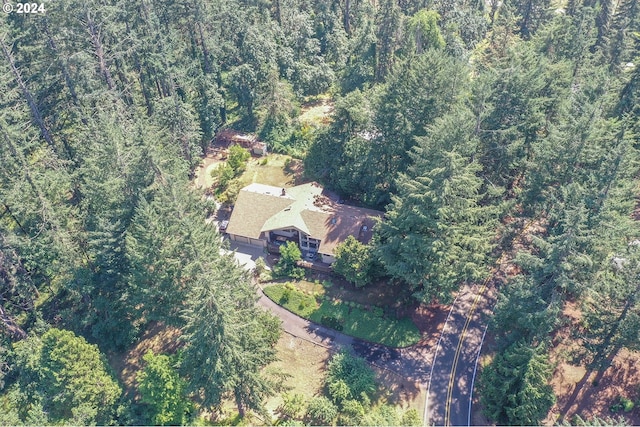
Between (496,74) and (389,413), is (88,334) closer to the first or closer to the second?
(389,413)

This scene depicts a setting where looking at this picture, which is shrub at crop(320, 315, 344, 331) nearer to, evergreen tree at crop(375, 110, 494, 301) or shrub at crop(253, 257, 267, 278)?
evergreen tree at crop(375, 110, 494, 301)

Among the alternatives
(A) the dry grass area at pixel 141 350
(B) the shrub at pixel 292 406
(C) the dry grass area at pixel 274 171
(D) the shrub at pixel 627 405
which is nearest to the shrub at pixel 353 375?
(B) the shrub at pixel 292 406

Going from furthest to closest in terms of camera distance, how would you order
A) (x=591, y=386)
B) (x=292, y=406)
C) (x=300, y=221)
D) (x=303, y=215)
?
(x=303, y=215) < (x=300, y=221) < (x=591, y=386) < (x=292, y=406)

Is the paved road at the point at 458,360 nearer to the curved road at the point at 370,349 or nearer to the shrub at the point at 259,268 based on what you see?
the curved road at the point at 370,349

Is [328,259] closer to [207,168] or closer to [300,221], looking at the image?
[300,221]

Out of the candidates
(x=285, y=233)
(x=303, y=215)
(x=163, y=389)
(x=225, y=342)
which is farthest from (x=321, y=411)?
(x=303, y=215)
